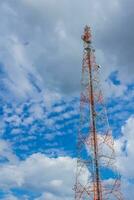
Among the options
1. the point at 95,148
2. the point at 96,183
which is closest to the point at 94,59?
the point at 95,148

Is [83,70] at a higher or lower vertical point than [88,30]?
lower

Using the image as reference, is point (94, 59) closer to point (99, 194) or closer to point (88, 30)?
point (88, 30)

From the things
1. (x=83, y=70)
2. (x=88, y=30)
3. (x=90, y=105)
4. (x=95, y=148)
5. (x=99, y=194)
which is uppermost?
(x=88, y=30)

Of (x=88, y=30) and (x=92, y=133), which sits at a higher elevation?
(x=88, y=30)

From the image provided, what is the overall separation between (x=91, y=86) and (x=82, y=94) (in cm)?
310

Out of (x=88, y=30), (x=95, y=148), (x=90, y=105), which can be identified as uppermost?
(x=88, y=30)

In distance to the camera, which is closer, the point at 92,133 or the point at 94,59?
the point at 92,133

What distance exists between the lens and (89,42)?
429 feet

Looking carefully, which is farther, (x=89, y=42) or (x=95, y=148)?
(x=89, y=42)

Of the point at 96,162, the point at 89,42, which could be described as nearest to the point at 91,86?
the point at 89,42

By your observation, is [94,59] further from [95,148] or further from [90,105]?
[95,148]

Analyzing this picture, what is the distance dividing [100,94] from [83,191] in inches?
994

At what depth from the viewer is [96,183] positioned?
11756 centimetres

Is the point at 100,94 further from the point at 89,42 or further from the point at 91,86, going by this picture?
the point at 89,42
